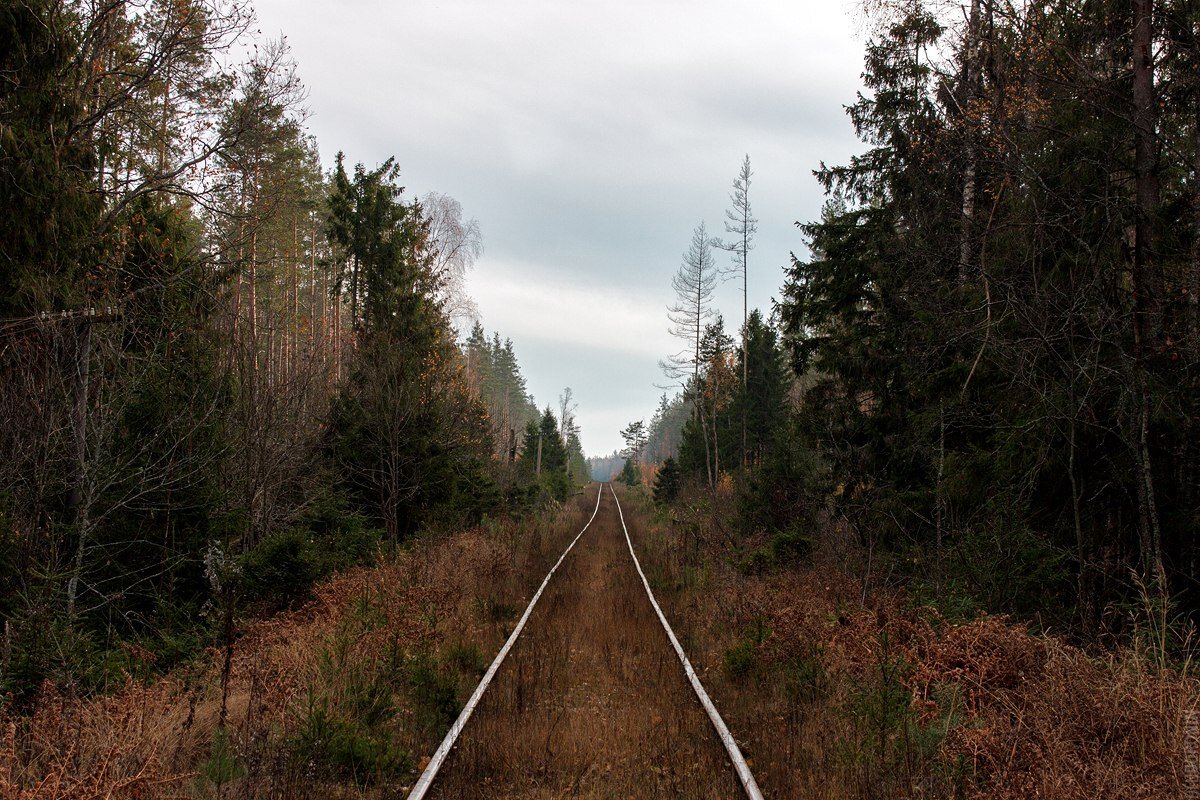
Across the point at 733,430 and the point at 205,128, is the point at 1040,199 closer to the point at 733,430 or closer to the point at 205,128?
the point at 205,128

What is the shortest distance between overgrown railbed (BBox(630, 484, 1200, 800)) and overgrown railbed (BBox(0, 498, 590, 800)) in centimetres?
281

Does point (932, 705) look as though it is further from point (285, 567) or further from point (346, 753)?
point (285, 567)

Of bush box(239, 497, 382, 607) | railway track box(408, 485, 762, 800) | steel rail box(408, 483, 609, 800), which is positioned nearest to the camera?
steel rail box(408, 483, 609, 800)

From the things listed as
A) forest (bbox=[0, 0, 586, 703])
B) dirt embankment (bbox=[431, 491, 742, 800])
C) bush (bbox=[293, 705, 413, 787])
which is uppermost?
forest (bbox=[0, 0, 586, 703])

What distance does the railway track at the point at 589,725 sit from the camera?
4.24 meters

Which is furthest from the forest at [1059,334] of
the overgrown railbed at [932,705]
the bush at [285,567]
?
the bush at [285,567]

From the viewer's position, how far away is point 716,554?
13.1m

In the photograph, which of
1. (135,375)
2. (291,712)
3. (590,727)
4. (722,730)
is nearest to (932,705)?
(722,730)

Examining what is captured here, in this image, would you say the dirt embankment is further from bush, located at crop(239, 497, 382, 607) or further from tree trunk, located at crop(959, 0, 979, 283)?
tree trunk, located at crop(959, 0, 979, 283)

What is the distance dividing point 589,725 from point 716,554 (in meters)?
8.17

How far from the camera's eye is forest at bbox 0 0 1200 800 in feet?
14.4

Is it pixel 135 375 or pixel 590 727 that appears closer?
pixel 590 727

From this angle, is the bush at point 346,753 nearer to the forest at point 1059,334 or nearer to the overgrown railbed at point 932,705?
the overgrown railbed at point 932,705

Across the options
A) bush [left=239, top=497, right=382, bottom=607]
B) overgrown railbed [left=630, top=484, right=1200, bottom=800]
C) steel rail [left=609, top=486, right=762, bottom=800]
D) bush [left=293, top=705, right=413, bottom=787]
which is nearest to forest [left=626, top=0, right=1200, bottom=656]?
overgrown railbed [left=630, top=484, right=1200, bottom=800]
